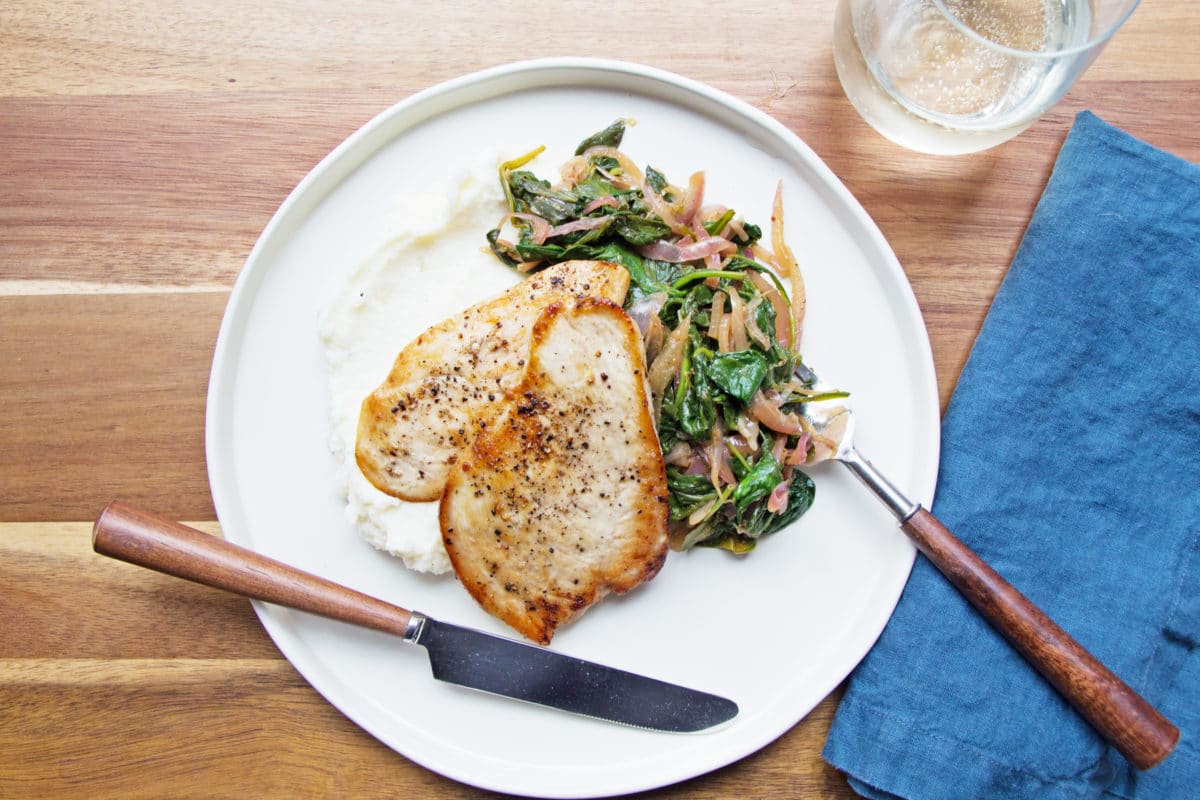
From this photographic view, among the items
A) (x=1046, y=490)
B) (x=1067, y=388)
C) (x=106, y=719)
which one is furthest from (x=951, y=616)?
(x=106, y=719)

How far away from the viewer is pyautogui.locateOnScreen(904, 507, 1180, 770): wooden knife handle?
329 cm

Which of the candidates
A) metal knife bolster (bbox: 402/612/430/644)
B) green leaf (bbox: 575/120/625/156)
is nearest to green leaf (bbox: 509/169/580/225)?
green leaf (bbox: 575/120/625/156)

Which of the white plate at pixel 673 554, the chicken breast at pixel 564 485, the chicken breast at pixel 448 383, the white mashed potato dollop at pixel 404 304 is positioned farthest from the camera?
the white plate at pixel 673 554

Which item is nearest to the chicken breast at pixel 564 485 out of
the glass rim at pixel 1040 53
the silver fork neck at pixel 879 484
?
the silver fork neck at pixel 879 484

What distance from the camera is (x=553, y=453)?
3.30 meters

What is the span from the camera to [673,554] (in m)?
3.66

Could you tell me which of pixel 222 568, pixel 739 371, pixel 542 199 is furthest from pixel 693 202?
pixel 222 568

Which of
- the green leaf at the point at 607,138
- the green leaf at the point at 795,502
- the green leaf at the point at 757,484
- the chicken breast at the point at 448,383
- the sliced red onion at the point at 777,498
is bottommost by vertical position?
the green leaf at the point at 795,502

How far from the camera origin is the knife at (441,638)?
11.1ft

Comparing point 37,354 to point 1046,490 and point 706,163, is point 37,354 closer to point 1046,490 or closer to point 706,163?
point 706,163

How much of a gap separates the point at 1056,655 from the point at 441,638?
2.74 m

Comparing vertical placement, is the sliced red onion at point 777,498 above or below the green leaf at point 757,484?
below

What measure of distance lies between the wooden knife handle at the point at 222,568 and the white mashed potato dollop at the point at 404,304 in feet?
0.94

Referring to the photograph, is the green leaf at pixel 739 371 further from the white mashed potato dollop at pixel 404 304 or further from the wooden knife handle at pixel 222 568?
the wooden knife handle at pixel 222 568
